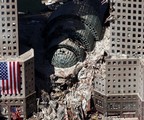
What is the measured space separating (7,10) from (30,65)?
17.7 metres

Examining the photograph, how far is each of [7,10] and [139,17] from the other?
1544 inches

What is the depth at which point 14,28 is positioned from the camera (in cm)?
19838

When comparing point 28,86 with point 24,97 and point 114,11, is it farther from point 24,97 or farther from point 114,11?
point 114,11

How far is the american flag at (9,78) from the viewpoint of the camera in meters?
196

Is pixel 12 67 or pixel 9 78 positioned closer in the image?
pixel 12 67

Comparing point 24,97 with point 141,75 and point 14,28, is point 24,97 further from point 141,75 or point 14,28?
point 141,75

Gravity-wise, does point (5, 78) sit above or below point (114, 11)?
below

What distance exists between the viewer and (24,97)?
199 meters

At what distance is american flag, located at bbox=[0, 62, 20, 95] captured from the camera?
196 metres

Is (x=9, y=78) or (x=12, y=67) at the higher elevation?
(x=12, y=67)

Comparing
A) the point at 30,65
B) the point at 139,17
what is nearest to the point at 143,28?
the point at 139,17

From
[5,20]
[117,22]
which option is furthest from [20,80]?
[117,22]

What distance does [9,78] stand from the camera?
197 metres

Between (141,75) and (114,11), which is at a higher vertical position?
(114,11)
